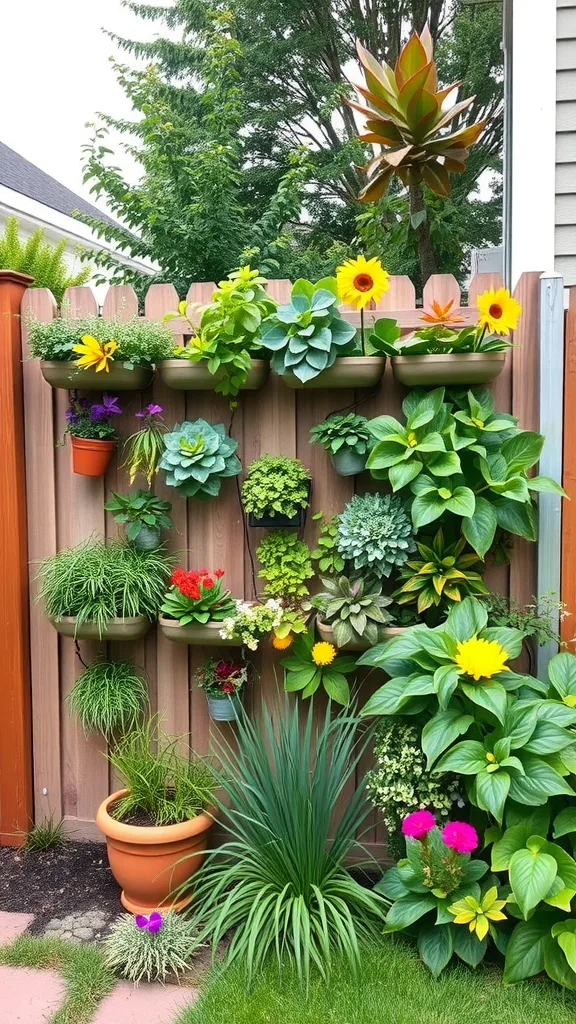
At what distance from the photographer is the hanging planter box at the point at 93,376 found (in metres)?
2.33

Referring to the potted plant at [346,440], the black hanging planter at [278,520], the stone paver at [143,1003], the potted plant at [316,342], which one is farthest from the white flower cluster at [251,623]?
the stone paver at [143,1003]

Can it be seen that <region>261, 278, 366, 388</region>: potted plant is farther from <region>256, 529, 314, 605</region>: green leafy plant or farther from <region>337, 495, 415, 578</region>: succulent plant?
<region>256, 529, 314, 605</region>: green leafy plant

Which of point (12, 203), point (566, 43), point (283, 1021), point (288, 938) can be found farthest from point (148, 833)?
point (12, 203)

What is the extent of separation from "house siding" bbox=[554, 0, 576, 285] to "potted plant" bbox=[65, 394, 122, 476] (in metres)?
1.92

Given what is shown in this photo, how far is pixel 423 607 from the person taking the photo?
2.15 m

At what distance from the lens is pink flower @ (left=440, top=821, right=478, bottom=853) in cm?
177

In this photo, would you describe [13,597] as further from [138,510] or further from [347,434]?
[347,434]

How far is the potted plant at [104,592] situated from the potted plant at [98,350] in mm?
573

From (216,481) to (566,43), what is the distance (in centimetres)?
227

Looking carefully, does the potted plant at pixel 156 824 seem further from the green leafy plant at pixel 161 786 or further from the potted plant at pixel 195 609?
the potted plant at pixel 195 609

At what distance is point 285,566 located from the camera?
235cm

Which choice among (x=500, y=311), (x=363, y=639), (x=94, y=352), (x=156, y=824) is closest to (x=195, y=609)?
(x=363, y=639)

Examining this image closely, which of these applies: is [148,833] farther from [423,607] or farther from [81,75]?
[81,75]

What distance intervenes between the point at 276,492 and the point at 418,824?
102cm
